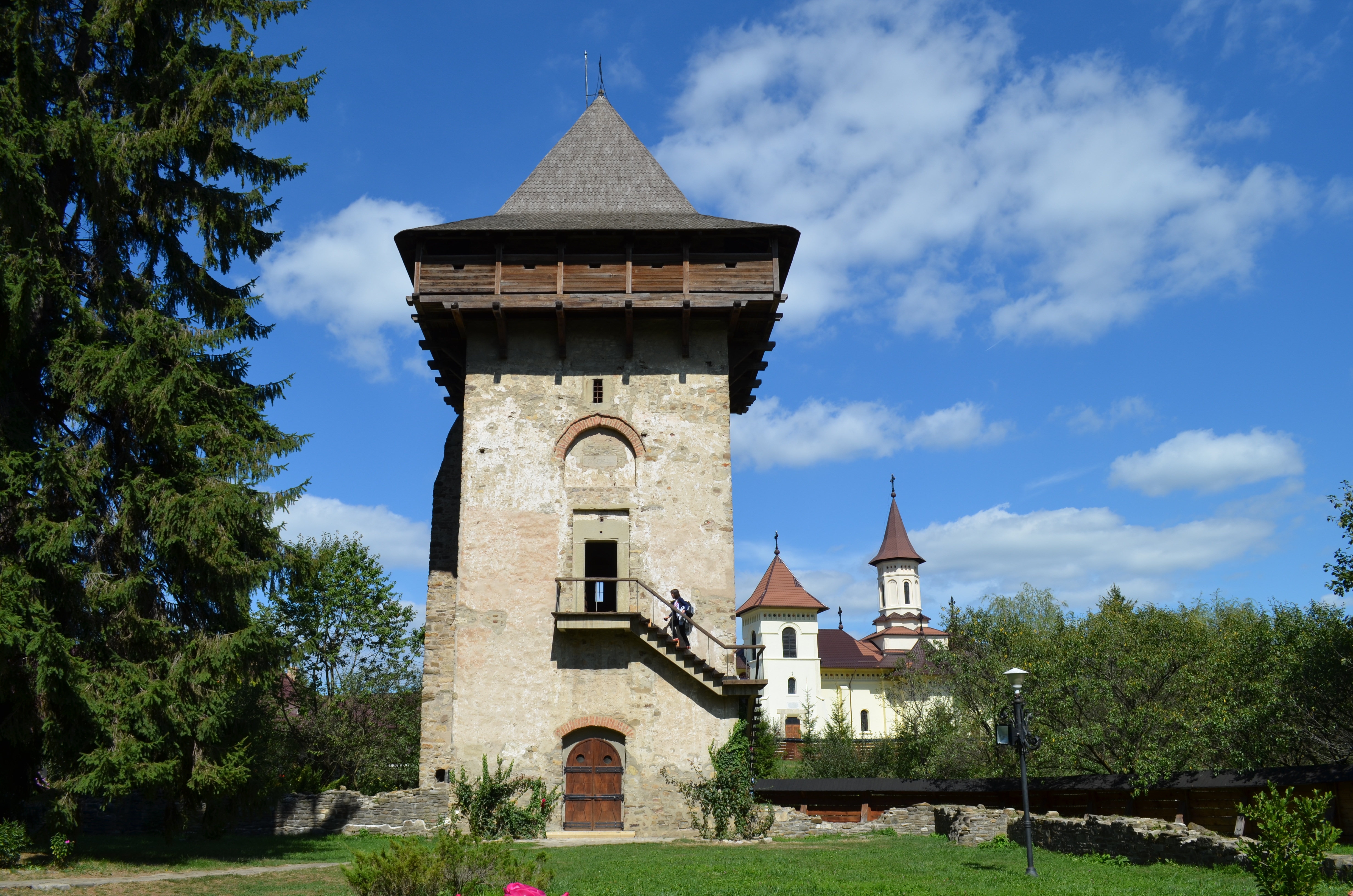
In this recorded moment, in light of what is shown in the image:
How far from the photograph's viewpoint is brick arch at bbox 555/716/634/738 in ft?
63.1

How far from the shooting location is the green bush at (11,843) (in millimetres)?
12703

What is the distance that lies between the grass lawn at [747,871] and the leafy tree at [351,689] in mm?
9856

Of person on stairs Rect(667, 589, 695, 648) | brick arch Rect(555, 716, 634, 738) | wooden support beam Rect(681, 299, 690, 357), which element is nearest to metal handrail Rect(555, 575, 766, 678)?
person on stairs Rect(667, 589, 695, 648)

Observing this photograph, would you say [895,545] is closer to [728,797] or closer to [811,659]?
[811,659]

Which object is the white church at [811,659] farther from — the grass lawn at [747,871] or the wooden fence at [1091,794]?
the grass lawn at [747,871]

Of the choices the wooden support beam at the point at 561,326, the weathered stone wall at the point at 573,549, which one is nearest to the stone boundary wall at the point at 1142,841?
the weathered stone wall at the point at 573,549

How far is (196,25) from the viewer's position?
16.1m

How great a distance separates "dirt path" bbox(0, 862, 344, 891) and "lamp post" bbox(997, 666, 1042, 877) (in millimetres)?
9027

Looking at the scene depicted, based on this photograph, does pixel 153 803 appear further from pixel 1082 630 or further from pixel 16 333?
pixel 1082 630

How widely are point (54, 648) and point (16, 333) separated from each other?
4547 millimetres

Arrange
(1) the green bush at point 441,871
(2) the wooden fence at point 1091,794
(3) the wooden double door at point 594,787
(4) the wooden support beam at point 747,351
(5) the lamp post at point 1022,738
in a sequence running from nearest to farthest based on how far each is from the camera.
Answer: (1) the green bush at point 441,871, (5) the lamp post at point 1022,738, (2) the wooden fence at point 1091,794, (3) the wooden double door at point 594,787, (4) the wooden support beam at point 747,351

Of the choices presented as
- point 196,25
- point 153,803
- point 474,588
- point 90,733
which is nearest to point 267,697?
point 153,803

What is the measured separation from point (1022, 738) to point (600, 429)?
1062cm

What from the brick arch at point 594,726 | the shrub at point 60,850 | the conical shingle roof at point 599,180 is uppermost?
the conical shingle roof at point 599,180
